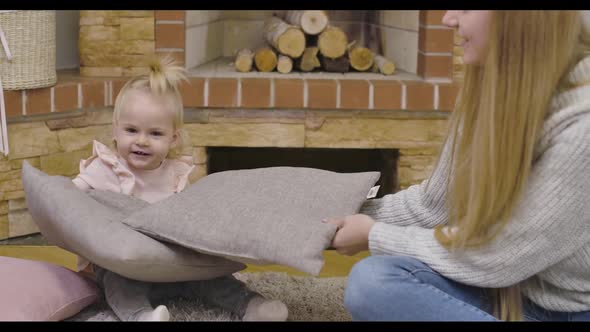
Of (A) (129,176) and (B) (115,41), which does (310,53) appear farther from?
(A) (129,176)

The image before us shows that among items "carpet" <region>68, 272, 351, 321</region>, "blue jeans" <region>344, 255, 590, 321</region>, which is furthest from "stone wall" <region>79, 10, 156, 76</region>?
"blue jeans" <region>344, 255, 590, 321</region>

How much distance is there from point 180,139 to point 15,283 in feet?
1.67

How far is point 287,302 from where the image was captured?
1.84m

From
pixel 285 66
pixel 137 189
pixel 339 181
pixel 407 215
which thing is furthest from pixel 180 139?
pixel 285 66

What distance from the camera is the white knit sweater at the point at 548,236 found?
125cm

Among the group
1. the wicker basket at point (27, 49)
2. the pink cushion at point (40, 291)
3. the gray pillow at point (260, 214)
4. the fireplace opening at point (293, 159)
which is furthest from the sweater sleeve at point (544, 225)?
the fireplace opening at point (293, 159)

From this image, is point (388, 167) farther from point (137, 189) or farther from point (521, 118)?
point (521, 118)

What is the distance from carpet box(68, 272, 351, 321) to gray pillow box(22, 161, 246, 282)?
0.34 feet

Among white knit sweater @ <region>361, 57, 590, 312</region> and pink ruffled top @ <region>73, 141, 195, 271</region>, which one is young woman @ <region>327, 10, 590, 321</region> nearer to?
white knit sweater @ <region>361, 57, 590, 312</region>

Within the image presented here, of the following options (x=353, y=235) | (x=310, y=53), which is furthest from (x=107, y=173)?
(x=310, y=53)

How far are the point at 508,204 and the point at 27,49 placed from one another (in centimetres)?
167

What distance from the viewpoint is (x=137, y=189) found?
1847 millimetres

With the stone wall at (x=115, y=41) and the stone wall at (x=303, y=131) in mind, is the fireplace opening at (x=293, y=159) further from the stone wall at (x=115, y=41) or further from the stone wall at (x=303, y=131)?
the stone wall at (x=115, y=41)

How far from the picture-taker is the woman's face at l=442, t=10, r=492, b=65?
4.28 ft
